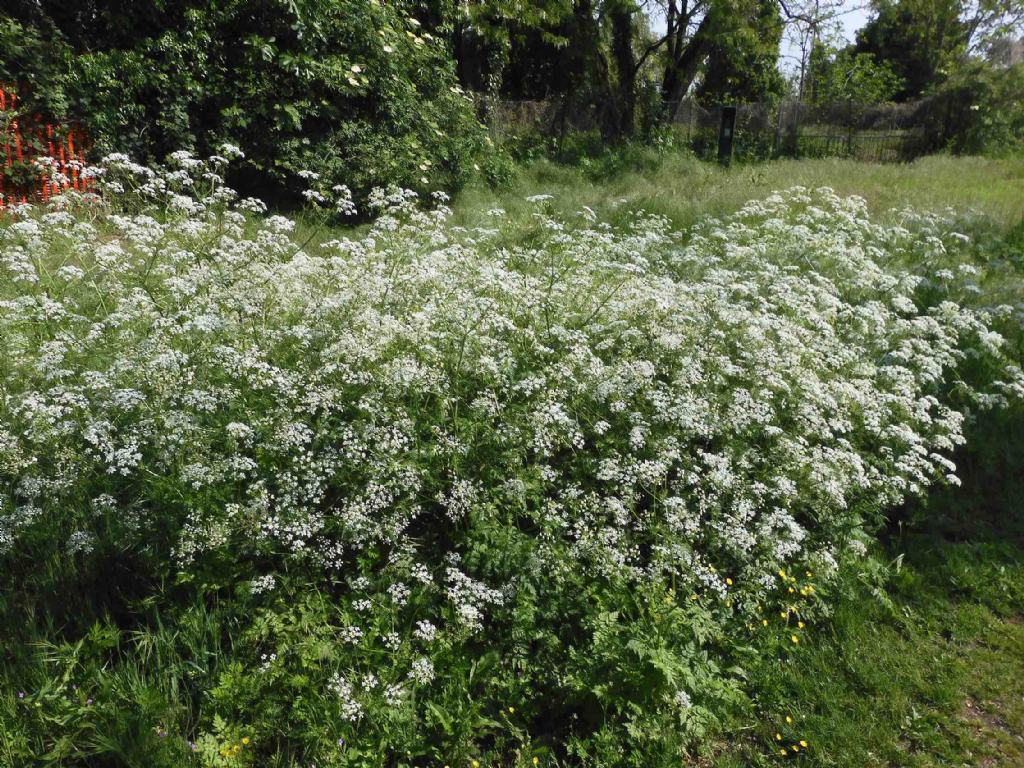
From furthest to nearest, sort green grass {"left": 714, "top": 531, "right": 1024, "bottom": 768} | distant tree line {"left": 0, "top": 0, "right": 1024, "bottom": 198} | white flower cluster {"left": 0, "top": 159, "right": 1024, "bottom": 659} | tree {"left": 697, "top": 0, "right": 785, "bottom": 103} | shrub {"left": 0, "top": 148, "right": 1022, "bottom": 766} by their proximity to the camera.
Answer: tree {"left": 697, "top": 0, "right": 785, "bottom": 103} → distant tree line {"left": 0, "top": 0, "right": 1024, "bottom": 198} → white flower cluster {"left": 0, "top": 159, "right": 1024, "bottom": 659} → green grass {"left": 714, "top": 531, "right": 1024, "bottom": 768} → shrub {"left": 0, "top": 148, "right": 1022, "bottom": 766}

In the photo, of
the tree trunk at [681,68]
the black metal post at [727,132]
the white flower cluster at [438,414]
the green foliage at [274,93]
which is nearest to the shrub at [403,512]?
the white flower cluster at [438,414]

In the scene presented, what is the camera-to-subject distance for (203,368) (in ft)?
14.2

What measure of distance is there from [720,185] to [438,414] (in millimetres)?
11102

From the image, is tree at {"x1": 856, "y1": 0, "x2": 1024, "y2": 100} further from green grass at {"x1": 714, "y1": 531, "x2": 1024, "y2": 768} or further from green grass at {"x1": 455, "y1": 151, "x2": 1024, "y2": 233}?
green grass at {"x1": 714, "y1": 531, "x2": 1024, "y2": 768}

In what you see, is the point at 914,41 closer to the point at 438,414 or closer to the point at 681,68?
the point at 681,68

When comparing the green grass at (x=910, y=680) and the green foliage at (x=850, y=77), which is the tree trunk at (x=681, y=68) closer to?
the green foliage at (x=850, y=77)

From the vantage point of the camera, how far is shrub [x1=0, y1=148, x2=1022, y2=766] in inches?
134

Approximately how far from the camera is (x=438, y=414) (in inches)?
167

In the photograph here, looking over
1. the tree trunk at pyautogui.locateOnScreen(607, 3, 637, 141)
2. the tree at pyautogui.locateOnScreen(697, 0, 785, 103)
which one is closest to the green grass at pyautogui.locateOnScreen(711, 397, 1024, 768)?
the tree trunk at pyautogui.locateOnScreen(607, 3, 637, 141)

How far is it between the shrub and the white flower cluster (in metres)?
0.03

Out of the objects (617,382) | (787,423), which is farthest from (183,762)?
(787,423)

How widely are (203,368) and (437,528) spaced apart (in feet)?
5.75

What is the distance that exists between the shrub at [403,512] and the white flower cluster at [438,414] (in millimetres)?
27

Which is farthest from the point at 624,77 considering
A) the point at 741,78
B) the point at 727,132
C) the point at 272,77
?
the point at 741,78
